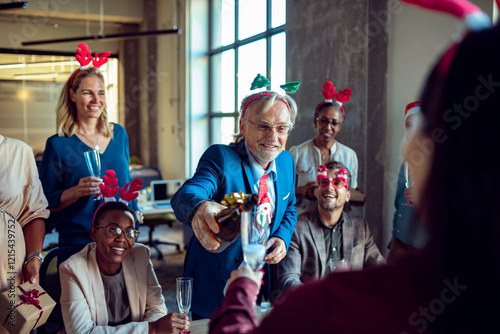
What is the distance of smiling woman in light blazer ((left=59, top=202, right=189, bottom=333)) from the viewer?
6.36 ft

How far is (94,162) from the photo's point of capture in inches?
92.4

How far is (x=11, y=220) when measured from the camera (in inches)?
73.1

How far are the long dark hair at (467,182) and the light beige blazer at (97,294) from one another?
1518 millimetres

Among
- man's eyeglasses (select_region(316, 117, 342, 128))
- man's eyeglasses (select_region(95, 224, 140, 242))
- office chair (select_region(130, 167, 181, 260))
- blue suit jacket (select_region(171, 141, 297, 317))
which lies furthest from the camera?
office chair (select_region(130, 167, 181, 260))

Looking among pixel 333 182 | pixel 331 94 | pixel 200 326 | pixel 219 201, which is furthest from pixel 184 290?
pixel 331 94

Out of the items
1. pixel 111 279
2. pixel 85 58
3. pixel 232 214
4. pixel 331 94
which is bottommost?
pixel 111 279

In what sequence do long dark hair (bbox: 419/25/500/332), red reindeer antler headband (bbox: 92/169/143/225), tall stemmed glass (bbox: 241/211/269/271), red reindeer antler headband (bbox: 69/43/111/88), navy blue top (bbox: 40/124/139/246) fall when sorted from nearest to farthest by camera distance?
long dark hair (bbox: 419/25/500/332)
tall stemmed glass (bbox: 241/211/269/271)
red reindeer antler headband (bbox: 92/169/143/225)
navy blue top (bbox: 40/124/139/246)
red reindeer antler headband (bbox: 69/43/111/88)

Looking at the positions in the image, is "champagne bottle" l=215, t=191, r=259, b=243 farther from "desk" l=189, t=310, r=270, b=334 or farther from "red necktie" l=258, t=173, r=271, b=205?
"desk" l=189, t=310, r=270, b=334

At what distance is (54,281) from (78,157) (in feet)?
2.22

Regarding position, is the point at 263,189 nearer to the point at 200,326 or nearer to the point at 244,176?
the point at 244,176

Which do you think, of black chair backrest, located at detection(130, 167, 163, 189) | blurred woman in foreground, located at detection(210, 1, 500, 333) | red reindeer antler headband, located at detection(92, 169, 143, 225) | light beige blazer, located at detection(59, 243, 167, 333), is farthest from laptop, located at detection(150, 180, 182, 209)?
blurred woman in foreground, located at detection(210, 1, 500, 333)

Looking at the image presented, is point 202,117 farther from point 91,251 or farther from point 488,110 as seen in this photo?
point 488,110

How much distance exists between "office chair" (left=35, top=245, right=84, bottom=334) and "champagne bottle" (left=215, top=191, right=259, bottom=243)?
1.18m

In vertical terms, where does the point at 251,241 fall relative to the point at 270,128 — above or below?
below
